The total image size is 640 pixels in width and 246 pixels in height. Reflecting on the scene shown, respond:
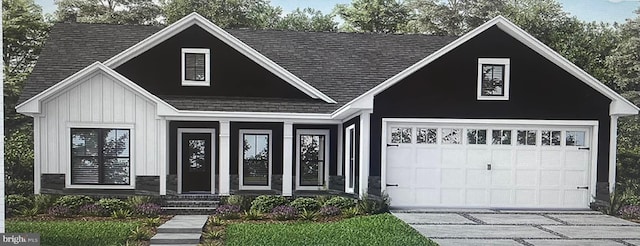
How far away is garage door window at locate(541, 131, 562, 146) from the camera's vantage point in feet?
26.9

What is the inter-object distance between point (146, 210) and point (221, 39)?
2.55m

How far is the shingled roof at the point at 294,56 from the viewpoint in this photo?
7.95 meters

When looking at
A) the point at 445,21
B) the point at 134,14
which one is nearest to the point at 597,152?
the point at 445,21

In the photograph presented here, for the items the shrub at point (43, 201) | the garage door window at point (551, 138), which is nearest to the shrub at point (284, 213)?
the shrub at point (43, 201)

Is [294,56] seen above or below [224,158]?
above

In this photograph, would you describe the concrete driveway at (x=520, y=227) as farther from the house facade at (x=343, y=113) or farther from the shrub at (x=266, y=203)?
the shrub at (x=266, y=203)

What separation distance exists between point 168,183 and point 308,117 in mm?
2081

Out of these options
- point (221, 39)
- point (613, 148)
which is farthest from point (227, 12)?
point (613, 148)

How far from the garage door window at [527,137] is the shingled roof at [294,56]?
1607mm

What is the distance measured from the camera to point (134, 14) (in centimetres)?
748

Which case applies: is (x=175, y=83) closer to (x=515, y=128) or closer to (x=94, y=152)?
(x=94, y=152)

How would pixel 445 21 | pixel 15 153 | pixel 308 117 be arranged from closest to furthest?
pixel 15 153 → pixel 445 21 → pixel 308 117

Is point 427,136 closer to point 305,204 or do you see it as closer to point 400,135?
point 400,135

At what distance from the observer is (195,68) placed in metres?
8.49
